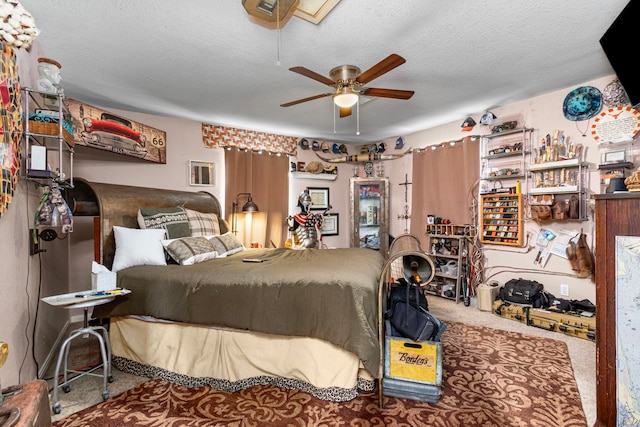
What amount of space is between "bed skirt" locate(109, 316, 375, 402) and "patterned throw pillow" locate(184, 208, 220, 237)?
116 cm

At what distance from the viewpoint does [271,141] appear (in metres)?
4.88

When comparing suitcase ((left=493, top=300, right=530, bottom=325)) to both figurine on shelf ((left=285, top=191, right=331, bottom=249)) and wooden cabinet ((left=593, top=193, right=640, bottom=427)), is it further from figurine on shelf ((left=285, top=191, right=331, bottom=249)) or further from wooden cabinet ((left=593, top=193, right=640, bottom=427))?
figurine on shelf ((left=285, top=191, right=331, bottom=249))

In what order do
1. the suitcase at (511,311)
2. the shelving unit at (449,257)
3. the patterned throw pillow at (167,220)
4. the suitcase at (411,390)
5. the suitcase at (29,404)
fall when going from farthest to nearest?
the shelving unit at (449,257) < the suitcase at (511,311) < the patterned throw pillow at (167,220) < the suitcase at (411,390) < the suitcase at (29,404)

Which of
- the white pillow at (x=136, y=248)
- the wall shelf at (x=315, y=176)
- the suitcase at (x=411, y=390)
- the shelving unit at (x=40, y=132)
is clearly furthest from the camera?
the wall shelf at (x=315, y=176)

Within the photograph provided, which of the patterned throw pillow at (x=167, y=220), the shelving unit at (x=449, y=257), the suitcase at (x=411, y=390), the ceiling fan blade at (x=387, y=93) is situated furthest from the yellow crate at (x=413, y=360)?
the patterned throw pillow at (x=167, y=220)

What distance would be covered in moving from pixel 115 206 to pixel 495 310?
4342mm

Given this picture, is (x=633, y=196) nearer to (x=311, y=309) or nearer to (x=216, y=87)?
(x=311, y=309)

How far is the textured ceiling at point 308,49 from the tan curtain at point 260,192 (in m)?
1.02

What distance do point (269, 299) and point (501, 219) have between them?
3.31 m

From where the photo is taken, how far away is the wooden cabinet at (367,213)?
5492 millimetres

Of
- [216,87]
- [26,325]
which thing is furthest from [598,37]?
[26,325]

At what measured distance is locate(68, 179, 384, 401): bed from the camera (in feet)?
6.17

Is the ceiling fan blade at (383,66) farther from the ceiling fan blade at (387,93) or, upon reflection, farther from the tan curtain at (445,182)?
the tan curtain at (445,182)

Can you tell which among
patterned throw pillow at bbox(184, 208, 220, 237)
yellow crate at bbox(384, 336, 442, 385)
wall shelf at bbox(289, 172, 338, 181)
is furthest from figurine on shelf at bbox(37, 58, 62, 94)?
wall shelf at bbox(289, 172, 338, 181)
